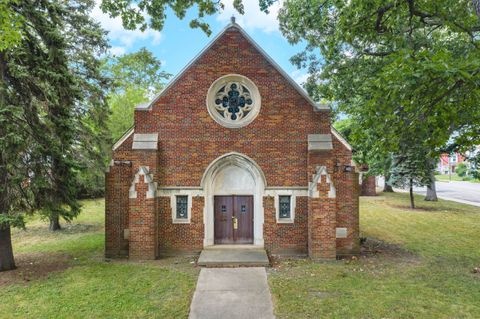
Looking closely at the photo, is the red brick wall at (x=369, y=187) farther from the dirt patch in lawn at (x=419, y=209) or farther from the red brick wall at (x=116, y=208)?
the red brick wall at (x=116, y=208)

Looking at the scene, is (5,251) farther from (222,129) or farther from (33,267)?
(222,129)

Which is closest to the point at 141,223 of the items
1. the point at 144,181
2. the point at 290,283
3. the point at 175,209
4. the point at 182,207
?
the point at 175,209

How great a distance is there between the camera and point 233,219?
37.7 ft

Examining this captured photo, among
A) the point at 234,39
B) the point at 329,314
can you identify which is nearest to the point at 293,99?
the point at 234,39

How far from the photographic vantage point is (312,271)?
9289 millimetres

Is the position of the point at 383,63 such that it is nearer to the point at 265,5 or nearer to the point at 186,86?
the point at 265,5

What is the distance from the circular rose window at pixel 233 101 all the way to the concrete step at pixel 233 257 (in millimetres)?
4645

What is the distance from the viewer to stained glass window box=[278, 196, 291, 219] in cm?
1118

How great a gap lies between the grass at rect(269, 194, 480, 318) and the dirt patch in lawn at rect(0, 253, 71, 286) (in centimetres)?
717

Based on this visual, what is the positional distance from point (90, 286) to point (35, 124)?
16.7 ft

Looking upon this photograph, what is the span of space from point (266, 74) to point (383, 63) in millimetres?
5331

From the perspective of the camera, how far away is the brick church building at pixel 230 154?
35.8 feet

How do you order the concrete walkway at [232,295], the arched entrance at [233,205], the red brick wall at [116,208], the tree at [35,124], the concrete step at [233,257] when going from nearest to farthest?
the concrete walkway at [232,295]
the tree at [35,124]
the concrete step at [233,257]
the red brick wall at [116,208]
the arched entrance at [233,205]

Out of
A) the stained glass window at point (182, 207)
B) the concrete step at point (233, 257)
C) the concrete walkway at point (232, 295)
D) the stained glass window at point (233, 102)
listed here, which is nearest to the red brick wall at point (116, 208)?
the stained glass window at point (182, 207)
